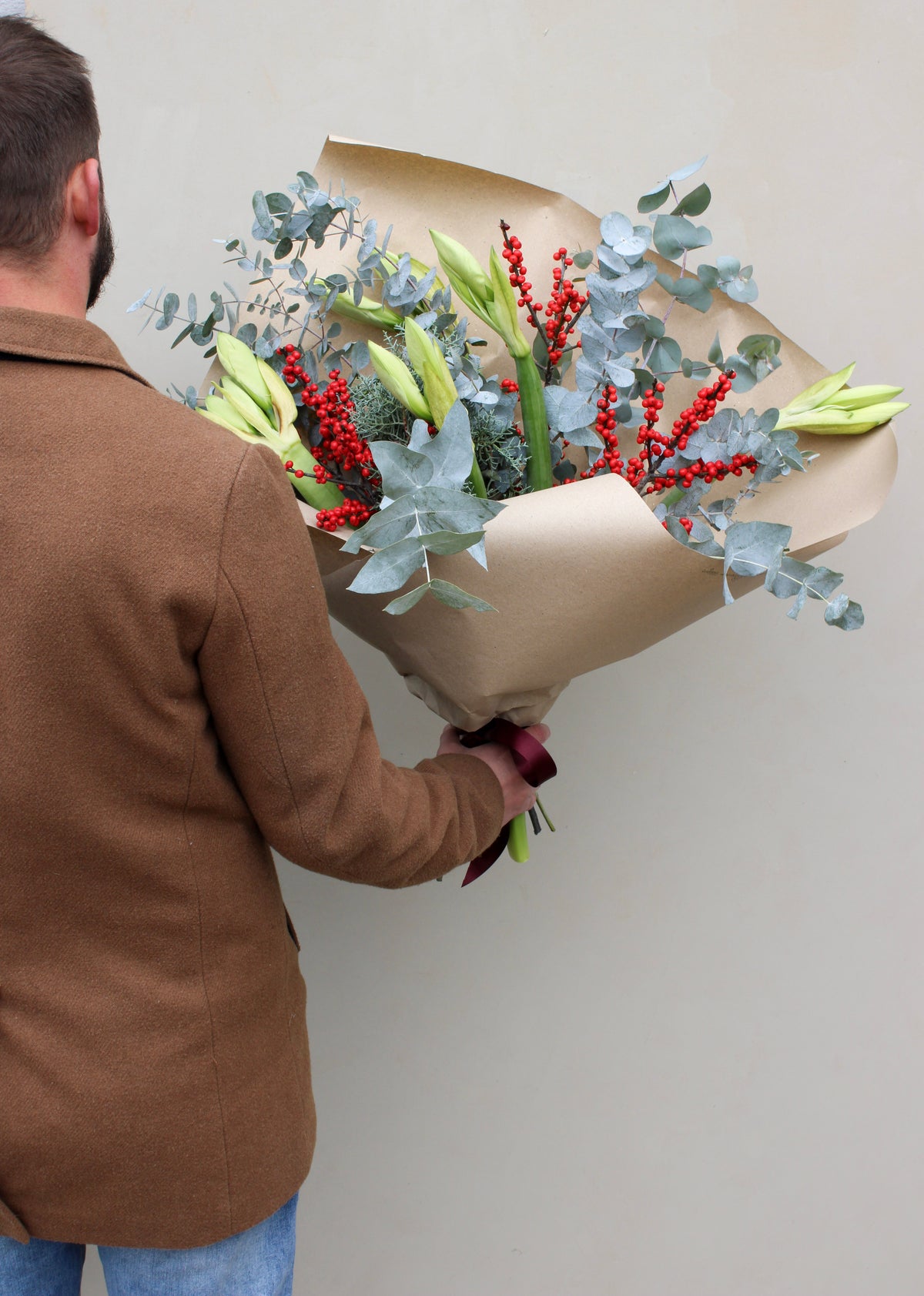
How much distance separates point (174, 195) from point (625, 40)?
522mm

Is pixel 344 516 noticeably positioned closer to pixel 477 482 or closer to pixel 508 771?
pixel 477 482

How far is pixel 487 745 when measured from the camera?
89 cm

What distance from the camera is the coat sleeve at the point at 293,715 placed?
62 centimetres

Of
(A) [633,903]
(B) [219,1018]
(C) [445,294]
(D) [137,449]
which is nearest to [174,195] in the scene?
(C) [445,294]

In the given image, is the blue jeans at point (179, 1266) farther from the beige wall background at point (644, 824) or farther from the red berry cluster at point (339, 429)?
the red berry cluster at point (339, 429)

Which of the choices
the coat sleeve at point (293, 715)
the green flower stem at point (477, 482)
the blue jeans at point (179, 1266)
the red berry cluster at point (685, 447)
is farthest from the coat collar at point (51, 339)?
the blue jeans at point (179, 1266)

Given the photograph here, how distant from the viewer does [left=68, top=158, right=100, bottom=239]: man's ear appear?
2.16 feet

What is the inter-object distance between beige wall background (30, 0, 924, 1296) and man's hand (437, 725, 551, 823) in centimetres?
29

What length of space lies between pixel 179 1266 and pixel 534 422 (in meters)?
0.70

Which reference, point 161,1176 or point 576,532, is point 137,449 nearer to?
point 576,532

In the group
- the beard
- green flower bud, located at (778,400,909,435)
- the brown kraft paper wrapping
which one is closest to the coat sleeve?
the brown kraft paper wrapping

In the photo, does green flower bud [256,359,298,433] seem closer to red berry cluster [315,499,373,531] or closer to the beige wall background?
red berry cluster [315,499,373,531]

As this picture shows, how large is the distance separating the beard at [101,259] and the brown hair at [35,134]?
2.2 inches

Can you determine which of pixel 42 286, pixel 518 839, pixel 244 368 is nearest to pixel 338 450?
pixel 244 368
